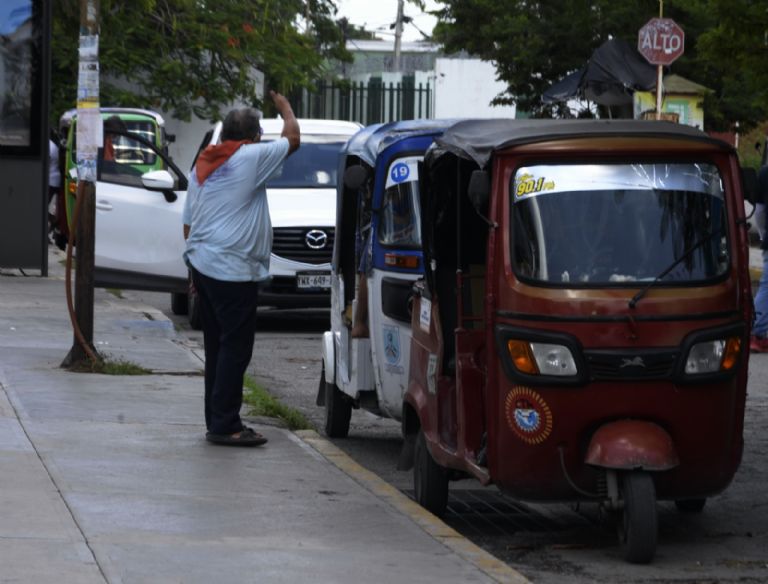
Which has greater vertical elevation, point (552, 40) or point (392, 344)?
point (552, 40)

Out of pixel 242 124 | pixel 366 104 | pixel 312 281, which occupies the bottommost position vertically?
pixel 312 281

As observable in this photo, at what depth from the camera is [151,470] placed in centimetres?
831

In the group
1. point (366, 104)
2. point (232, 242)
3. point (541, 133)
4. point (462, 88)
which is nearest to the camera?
point (541, 133)

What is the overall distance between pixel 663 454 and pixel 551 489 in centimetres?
51

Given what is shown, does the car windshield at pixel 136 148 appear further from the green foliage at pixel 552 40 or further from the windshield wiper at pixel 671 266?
the windshield wiper at pixel 671 266

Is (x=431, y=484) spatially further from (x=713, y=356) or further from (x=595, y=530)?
(x=713, y=356)

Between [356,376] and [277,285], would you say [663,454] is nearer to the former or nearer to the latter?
[356,376]

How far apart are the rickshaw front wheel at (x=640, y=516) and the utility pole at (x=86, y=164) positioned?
19.2 feet

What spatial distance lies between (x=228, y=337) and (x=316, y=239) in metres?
6.91

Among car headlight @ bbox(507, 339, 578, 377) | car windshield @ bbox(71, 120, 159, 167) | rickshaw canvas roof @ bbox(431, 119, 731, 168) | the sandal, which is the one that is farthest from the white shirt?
car windshield @ bbox(71, 120, 159, 167)

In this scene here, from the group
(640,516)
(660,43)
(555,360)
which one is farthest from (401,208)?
(660,43)

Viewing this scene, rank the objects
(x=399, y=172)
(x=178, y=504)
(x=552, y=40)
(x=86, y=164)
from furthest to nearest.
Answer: (x=552, y=40), (x=86, y=164), (x=399, y=172), (x=178, y=504)

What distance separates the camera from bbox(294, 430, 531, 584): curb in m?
6.48

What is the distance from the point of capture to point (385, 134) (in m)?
9.45
